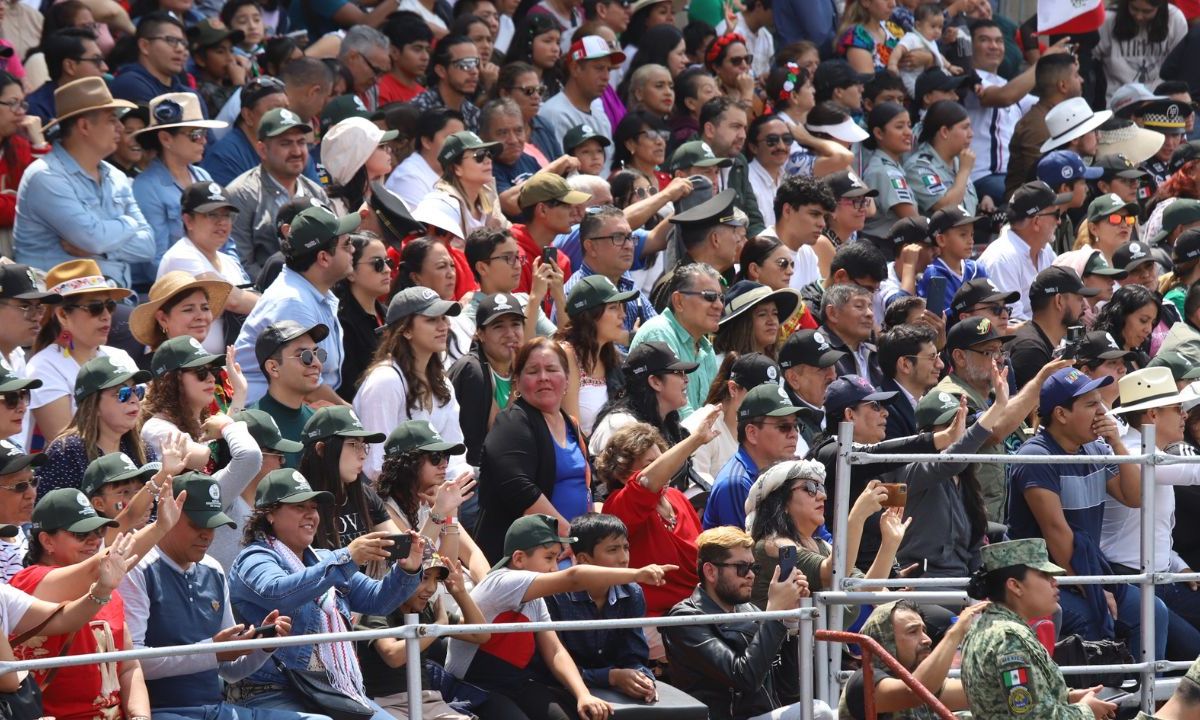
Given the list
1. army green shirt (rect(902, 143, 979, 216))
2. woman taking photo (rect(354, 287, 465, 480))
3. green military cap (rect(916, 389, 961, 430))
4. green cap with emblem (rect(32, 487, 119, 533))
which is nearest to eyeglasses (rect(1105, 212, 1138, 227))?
army green shirt (rect(902, 143, 979, 216))

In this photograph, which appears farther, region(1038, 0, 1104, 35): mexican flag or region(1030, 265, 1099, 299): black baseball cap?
region(1038, 0, 1104, 35): mexican flag

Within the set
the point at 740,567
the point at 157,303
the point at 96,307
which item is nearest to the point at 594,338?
the point at 157,303

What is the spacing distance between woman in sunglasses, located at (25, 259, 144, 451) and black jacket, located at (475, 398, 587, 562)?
5.32 ft

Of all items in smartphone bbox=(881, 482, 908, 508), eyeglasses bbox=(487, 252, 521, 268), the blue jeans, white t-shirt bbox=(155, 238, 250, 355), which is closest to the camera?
the blue jeans

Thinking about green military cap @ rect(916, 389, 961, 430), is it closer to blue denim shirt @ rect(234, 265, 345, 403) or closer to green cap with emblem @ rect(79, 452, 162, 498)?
blue denim shirt @ rect(234, 265, 345, 403)

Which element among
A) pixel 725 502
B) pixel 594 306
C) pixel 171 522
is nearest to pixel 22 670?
pixel 171 522

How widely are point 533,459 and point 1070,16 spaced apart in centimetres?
987

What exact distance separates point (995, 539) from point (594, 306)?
88.1 inches

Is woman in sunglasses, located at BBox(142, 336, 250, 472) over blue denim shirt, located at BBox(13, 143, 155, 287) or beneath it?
beneath

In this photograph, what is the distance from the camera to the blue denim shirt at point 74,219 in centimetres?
972

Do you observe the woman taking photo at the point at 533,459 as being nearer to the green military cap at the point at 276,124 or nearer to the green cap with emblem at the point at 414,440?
the green cap with emblem at the point at 414,440

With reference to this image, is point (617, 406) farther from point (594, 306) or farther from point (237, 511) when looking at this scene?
point (237, 511)

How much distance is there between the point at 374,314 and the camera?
9.85 meters

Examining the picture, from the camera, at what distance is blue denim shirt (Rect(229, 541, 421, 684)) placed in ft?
22.4
